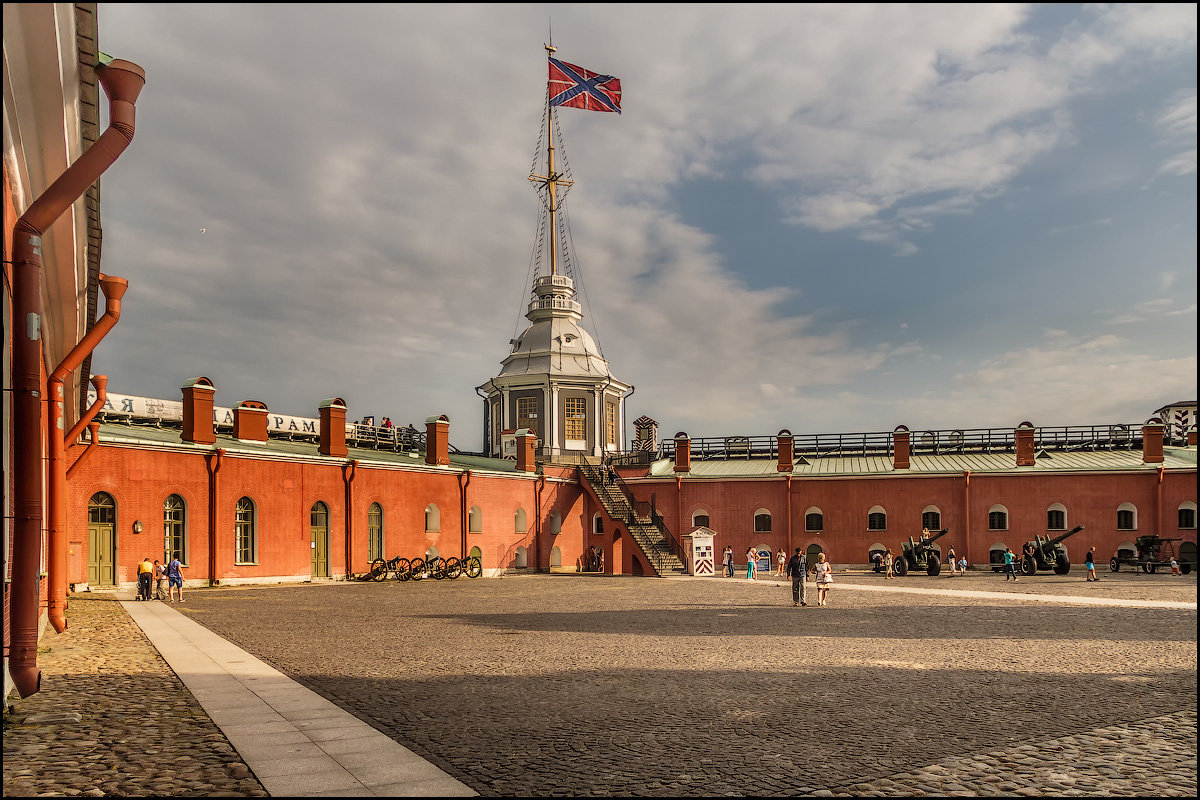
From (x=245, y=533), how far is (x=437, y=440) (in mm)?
9650

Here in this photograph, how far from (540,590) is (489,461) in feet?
53.3

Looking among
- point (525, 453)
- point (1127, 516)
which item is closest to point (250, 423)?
point (525, 453)

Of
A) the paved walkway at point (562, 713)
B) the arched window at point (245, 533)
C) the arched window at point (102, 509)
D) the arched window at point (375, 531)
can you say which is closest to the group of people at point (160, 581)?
the arched window at point (102, 509)

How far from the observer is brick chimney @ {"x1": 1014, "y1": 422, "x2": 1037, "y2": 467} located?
1594 inches

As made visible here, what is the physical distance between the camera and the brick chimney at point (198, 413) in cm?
2794

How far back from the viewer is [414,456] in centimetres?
3906

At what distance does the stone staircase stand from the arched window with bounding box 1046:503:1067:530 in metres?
16.1

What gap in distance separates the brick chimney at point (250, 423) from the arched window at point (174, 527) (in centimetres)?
457

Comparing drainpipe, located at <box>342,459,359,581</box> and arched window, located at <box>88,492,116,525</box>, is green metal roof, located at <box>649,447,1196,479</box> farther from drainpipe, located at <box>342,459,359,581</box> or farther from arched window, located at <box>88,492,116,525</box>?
arched window, located at <box>88,492,116,525</box>

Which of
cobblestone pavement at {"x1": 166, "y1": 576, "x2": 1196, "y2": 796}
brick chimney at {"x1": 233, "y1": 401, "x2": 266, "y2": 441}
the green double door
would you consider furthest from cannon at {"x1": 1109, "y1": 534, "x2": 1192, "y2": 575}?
brick chimney at {"x1": 233, "y1": 401, "x2": 266, "y2": 441}

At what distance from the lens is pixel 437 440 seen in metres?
36.6

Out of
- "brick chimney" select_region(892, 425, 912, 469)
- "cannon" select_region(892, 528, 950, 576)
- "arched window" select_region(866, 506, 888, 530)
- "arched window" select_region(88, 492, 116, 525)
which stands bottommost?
"cannon" select_region(892, 528, 950, 576)

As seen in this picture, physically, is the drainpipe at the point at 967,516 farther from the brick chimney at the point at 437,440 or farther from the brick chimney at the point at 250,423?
the brick chimney at the point at 250,423

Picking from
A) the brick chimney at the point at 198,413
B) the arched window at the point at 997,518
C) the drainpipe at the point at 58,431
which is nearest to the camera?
the drainpipe at the point at 58,431
